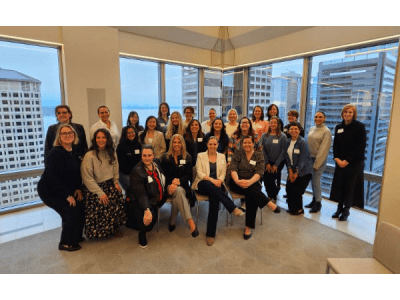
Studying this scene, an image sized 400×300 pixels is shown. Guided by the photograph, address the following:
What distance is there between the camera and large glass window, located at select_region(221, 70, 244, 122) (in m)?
6.31

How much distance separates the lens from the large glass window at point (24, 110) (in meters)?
3.96

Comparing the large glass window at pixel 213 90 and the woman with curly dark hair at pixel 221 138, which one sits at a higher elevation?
the large glass window at pixel 213 90

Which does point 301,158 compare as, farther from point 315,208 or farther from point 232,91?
point 232,91

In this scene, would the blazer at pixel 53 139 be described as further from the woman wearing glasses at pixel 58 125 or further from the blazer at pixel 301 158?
the blazer at pixel 301 158

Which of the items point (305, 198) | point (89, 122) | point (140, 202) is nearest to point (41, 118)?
point (89, 122)

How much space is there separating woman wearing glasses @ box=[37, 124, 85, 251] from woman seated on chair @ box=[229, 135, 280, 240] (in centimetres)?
200

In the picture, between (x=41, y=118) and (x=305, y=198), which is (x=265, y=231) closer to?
(x=305, y=198)

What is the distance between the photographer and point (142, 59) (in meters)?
5.39

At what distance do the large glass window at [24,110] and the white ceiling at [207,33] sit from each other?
5.15 feet

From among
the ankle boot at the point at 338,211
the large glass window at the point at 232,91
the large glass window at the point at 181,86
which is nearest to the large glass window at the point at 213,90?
the large glass window at the point at 232,91

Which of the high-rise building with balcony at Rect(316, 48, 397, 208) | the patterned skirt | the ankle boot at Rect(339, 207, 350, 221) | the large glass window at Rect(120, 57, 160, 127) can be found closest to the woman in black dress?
the ankle boot at Rect(339, 207, 350, 221)

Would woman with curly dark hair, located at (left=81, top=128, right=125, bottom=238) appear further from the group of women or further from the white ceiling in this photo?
the white ceiling

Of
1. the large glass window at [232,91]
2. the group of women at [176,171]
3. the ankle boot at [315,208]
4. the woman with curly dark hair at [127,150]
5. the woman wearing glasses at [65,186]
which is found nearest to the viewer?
the woman wearing glasses at [65,186]

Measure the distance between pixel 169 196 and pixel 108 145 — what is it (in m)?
1.04
